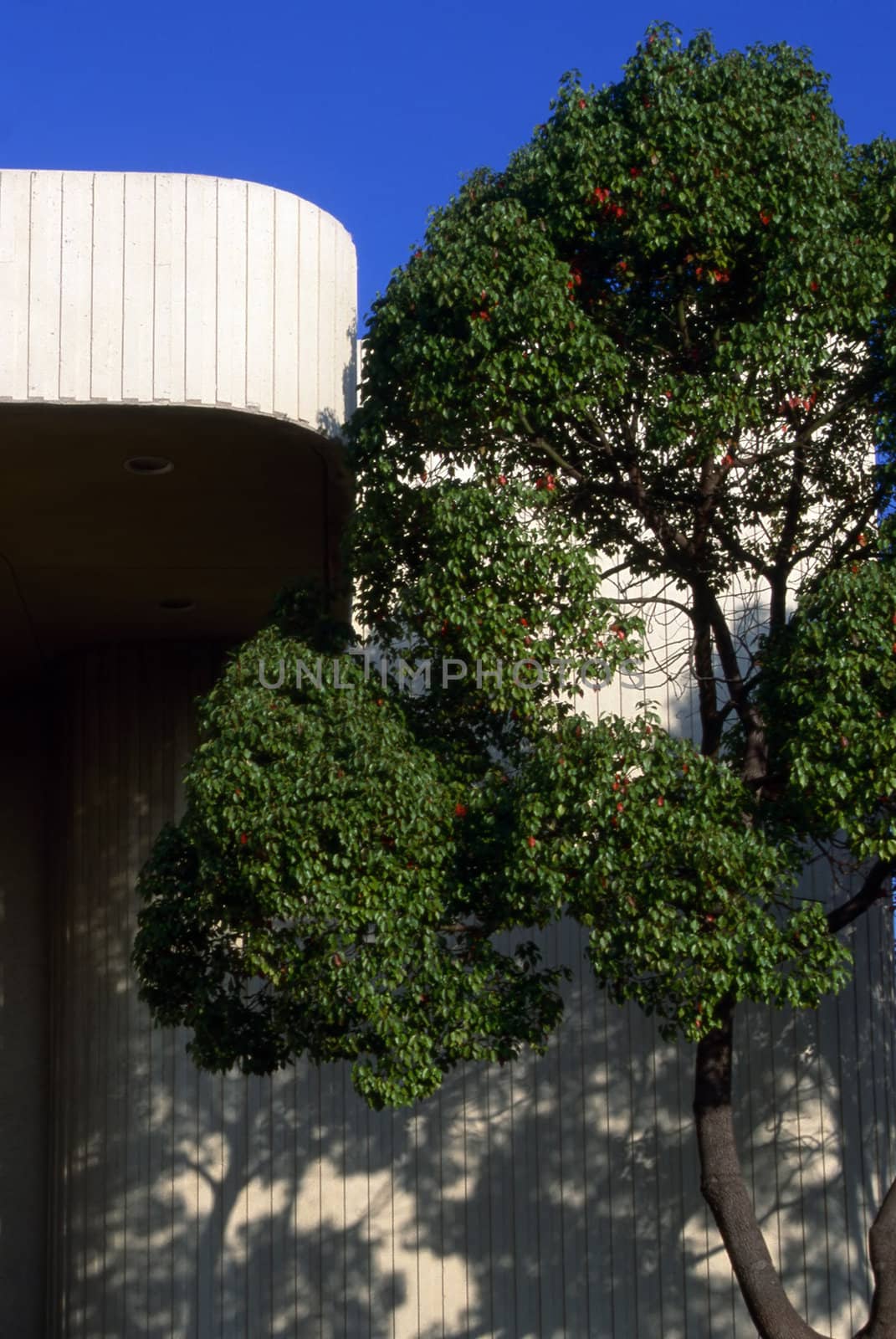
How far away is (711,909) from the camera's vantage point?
646cm

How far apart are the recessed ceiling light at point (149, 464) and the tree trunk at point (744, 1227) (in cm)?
408

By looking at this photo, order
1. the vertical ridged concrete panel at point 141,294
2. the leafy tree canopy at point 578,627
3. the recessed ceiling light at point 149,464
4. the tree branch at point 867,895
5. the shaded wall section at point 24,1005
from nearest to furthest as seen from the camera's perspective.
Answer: the leafy tree canopy at point 578,627, the tree branch at point 867,895, the vertical ridged concrete panel at point 141,294, the recessed ceiling light at point 149,464, the shaded wall section at point 24,1005

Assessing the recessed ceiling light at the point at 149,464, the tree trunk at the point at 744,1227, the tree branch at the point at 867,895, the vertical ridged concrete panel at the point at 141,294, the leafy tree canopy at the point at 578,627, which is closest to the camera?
the leafy tree canopy at the point at 578,627

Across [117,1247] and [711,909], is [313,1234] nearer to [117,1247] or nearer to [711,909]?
[117,1247]

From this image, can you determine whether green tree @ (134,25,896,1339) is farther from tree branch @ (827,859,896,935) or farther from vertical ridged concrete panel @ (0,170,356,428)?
vertical ridged concrete panel @ (0,170,356,428)

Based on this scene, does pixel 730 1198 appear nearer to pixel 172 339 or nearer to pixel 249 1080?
pixel 249 1080

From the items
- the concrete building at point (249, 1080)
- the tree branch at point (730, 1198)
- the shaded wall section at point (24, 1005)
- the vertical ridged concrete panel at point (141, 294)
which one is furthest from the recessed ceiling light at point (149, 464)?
the shaded wall section at point (24, 1005)

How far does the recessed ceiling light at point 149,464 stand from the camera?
8789 mm

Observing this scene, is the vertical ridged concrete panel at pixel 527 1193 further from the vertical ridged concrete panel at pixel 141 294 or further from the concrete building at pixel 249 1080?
the vertical ridged concrete panel at pixel 141 294

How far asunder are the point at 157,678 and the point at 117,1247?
153 inches

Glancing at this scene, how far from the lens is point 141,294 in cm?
798

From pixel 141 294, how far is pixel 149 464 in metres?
1.18

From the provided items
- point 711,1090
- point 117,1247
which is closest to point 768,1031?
point 711,1090

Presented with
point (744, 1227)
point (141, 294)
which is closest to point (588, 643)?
point (744, 1227)
